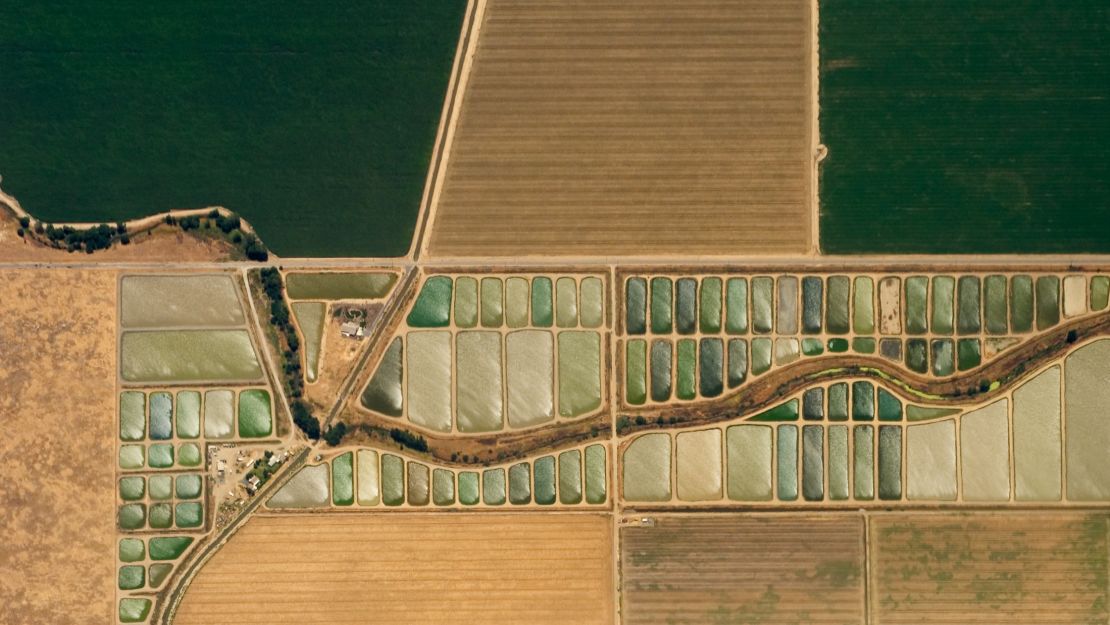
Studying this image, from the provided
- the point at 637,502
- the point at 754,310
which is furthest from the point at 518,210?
the point at 637,502

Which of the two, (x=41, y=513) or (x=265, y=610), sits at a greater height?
(x=41, y=513)

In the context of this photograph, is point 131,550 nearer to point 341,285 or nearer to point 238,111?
point 341,285

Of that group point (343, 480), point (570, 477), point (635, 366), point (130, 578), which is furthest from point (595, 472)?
point (130, 578)

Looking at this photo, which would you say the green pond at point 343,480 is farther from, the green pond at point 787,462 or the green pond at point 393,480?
the green pond at point 787,462

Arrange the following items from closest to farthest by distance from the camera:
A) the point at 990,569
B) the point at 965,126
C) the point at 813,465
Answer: the point at 990,569
the point at 813,465
the point at 965,126

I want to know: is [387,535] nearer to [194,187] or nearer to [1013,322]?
[194,187]

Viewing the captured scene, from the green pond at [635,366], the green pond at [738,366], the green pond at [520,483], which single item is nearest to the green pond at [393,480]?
the green pond at [520,483]
